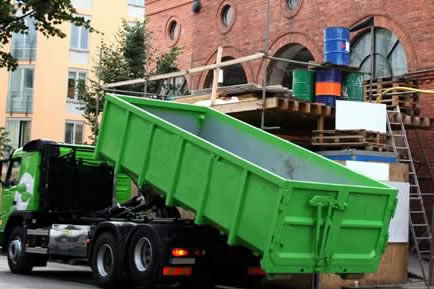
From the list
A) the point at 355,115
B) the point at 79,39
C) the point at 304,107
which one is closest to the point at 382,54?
the point at 355,115

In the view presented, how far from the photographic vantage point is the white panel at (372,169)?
14.2 m

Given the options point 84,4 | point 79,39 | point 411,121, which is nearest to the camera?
point 411,121

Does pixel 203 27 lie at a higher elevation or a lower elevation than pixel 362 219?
higher

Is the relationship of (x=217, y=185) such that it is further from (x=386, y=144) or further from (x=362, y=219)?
(x=386, y=144)

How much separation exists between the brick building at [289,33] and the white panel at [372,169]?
3947 millimetres

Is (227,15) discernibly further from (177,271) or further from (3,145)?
(3,145)

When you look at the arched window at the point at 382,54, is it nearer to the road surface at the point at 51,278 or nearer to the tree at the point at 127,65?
the tree at the point at 127,65

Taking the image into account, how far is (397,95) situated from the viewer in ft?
56.2

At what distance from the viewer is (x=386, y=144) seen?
1530 centimetres

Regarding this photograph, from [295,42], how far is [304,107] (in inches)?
316

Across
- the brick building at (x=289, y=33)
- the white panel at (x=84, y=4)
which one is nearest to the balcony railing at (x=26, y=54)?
the white panel at (x=84, y=4)

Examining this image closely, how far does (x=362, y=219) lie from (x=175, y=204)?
3.04 metres

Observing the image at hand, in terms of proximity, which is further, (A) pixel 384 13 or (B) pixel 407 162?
(A) pixel 384 13

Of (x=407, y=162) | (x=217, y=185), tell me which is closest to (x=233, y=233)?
(x=217, y=185)
